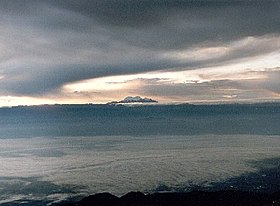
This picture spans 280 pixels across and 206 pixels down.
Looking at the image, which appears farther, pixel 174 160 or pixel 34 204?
pixel 174 160

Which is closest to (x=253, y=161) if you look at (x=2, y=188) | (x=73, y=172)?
(x=73, y=172)

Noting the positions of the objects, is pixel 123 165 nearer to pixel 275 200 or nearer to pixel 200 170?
pixel 200 170

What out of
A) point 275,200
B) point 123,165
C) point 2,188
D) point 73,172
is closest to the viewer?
point 275,200

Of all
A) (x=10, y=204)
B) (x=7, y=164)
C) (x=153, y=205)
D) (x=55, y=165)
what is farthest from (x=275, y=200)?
(x=7, y=164)

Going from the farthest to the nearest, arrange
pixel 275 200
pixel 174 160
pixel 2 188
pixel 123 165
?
pixel 174 160 < pixel 123 165 < pixel 2 188 < pixel 275 200

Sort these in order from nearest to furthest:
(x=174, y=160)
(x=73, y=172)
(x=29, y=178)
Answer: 1. (x=29, y=178)
2. (x=73, y=172)
3. (x=174, y=160)

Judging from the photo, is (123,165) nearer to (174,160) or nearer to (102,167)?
(102,167)
